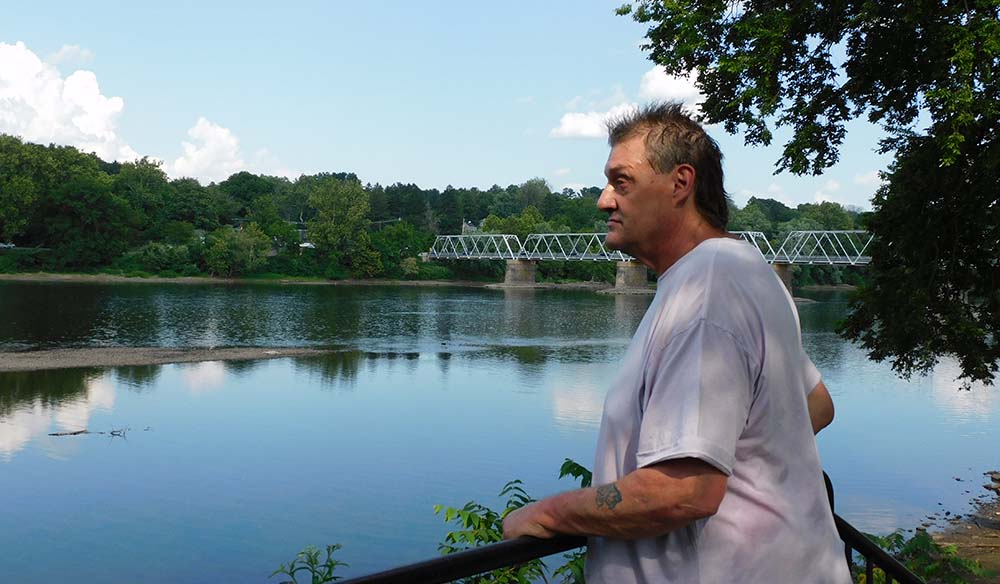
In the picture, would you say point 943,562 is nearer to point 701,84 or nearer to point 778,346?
point 701,84

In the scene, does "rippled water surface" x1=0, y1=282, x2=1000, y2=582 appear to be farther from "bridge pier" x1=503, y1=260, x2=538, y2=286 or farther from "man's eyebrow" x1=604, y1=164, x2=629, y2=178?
"bridge pier" x1=503, y1=260, x2=538, y2=286

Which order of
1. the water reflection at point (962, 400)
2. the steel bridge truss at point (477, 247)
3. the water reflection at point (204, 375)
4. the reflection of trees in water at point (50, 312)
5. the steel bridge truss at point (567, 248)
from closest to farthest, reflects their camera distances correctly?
the water reflection at point (962, 400), the water reflection at point (204, 375), the reflection of trees in water at point (50, 312), the steel bridge truss at point (567, 248), the steel bridge truss at point (477, 247)

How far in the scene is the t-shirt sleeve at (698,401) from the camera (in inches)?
55.1

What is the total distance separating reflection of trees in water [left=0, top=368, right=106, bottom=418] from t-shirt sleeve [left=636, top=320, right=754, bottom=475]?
60.4ft

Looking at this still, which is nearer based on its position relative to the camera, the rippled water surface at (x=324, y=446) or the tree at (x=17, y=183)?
the rippled water surface at (x=324, y=446)

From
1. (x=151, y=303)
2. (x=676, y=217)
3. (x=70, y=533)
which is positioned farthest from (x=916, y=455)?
(x=151, y=303)

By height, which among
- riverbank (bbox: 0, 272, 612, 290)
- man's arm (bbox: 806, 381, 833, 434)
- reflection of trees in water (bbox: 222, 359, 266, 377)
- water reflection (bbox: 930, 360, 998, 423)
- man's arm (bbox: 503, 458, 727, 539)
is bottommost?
water reflection (bbox: 930, 360, 998, 423)

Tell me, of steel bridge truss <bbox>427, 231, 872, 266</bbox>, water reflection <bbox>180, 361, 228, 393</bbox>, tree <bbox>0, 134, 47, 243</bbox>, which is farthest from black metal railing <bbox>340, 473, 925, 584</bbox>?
steel bridge truss <bbox>427, 231, 872, 266</bbox>

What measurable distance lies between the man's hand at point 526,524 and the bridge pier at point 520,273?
277 ft

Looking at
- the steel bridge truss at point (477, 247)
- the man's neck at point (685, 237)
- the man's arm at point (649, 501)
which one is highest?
the steel bridge truss at point (477, 247)

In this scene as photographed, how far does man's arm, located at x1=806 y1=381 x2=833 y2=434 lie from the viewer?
188 cm

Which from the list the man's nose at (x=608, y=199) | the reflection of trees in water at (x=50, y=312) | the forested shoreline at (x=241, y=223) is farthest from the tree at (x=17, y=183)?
the man's nose at (x=608, y=199)

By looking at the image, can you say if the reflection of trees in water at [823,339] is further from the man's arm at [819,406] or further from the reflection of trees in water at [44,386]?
the man's arm at [819,406]

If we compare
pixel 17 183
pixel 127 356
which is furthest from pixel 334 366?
pixel 17 183
